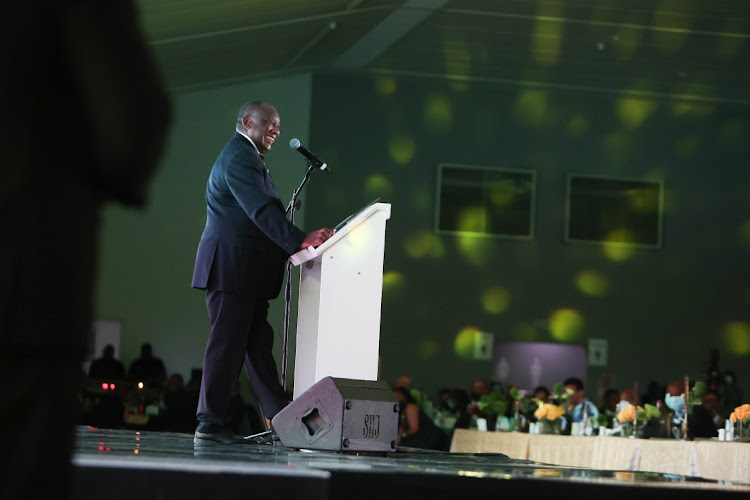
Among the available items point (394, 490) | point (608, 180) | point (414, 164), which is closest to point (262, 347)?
point (394, 490)

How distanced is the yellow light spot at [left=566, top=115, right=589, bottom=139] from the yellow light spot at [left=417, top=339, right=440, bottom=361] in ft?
9.38

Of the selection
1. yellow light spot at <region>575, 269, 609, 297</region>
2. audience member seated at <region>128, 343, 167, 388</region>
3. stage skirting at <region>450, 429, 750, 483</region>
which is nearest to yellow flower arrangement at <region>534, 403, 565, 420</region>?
stage skirting at <region>450, 429, 750, 483</region>

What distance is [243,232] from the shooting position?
393 cm

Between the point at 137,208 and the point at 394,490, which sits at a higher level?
the point at 137,208

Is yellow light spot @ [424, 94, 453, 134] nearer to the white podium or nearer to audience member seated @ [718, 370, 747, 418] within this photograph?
audience member seated @ [718, 370, 747, 418]

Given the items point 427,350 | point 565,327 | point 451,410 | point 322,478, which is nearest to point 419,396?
point 451,410

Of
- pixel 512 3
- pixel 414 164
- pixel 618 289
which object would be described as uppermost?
pixel 512 3

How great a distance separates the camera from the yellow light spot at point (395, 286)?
12.2 metres

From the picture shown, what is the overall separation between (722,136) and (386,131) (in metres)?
3.90

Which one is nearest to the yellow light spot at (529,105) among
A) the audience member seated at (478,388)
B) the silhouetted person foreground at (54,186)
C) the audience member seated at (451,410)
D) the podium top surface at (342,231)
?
the audience member seated at (478,388)

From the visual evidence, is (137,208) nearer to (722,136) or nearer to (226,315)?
(226,315)

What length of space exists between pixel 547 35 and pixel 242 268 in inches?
288

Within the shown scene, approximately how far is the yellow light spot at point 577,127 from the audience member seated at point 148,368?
205 inches

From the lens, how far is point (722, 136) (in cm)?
1289
